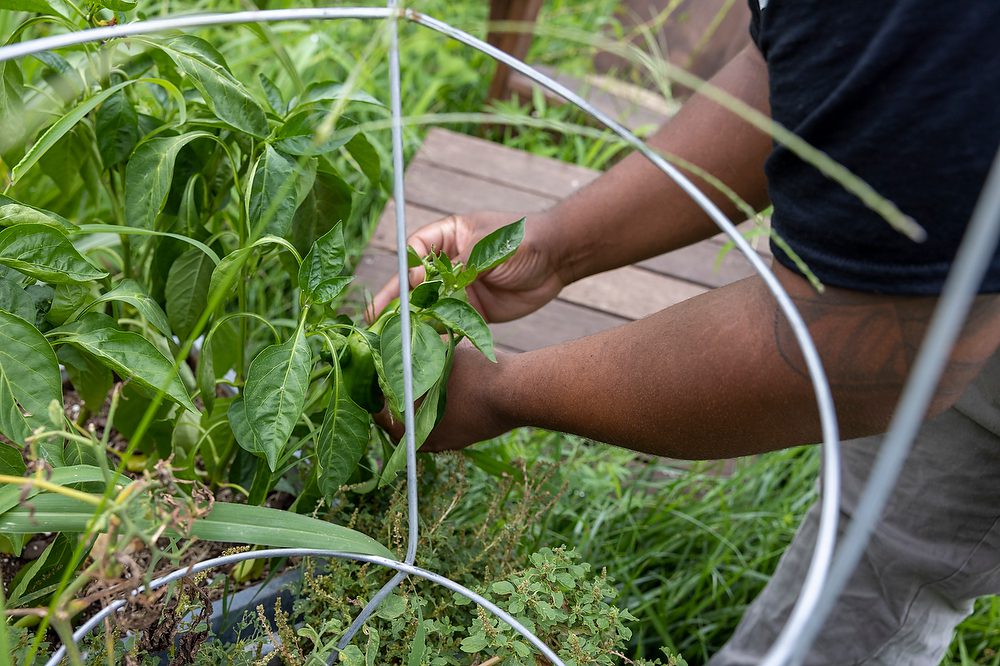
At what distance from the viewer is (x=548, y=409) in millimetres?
913

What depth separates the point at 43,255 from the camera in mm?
799

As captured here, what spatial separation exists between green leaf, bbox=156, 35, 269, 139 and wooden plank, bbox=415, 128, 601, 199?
1.33m

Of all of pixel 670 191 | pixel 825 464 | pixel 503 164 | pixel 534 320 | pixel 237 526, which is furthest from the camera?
pixel 503 164

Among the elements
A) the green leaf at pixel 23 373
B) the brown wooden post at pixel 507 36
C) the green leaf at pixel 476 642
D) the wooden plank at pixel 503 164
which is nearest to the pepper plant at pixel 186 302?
the green leaf at pixel 23 373

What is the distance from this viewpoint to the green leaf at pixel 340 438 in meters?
0.87

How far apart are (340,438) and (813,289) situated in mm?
461

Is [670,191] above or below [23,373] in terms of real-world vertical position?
above

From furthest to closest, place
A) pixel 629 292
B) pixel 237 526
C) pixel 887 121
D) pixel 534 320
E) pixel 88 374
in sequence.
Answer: pixel 629 292
pixel 534 320
pixel 88 374
pixel 237 526
pixel 887 121

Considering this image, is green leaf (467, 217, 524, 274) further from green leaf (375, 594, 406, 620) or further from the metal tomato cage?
green leaf (375, 594, 406, 620)

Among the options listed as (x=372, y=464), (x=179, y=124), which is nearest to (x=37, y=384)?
(x=179, y=124)

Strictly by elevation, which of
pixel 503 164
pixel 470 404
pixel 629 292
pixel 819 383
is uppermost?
pixel 819 383

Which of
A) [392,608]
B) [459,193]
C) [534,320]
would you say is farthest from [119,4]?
[459,193]

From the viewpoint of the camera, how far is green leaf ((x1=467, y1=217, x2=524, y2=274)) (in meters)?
0.87

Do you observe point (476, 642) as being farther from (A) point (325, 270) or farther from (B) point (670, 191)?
(B) point (670, 191)
